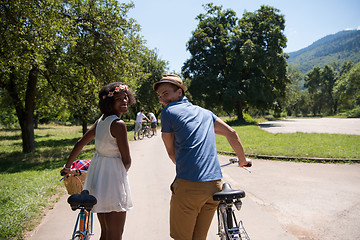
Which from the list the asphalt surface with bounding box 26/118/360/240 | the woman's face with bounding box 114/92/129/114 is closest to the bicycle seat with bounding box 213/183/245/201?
the woman's face with bounding box 114/92/129/114

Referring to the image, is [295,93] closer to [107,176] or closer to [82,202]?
[107,176]

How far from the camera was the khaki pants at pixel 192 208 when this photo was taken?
208 centimetres

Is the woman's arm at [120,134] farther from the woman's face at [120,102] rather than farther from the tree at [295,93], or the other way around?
the tree at [295,93]

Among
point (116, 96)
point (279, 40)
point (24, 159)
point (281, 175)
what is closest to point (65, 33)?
point (24, 159)

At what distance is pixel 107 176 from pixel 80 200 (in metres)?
0.36

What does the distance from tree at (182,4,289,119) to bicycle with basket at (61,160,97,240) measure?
27315mm

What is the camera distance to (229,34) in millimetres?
32781

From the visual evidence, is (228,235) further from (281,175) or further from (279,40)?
(279,40)

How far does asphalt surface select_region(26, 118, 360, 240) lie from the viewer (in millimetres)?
3590

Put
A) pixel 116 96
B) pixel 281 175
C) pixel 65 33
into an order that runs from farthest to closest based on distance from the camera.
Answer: pixel 65 33
pixel 281 175
pixel 116 96

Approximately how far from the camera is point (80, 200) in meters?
2.12

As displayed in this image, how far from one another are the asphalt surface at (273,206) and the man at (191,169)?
1.49 m

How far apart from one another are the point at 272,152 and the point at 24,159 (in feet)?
35.7

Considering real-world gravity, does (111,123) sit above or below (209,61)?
below
